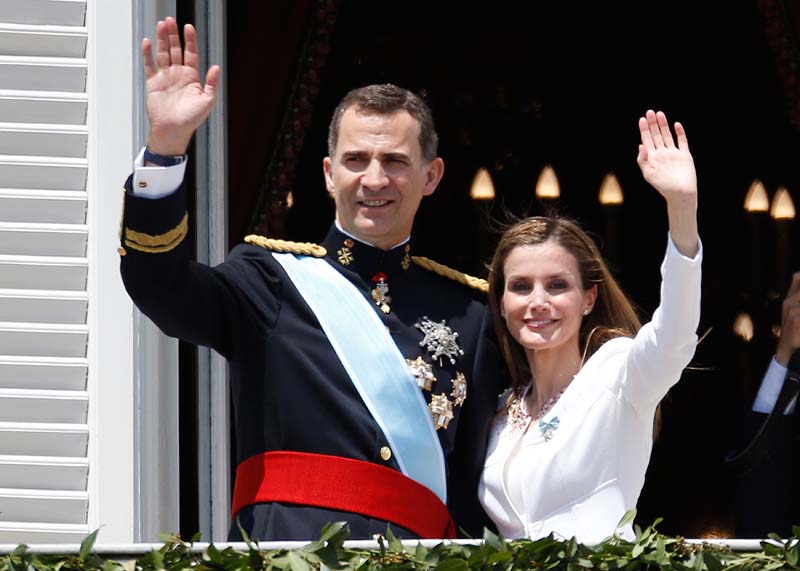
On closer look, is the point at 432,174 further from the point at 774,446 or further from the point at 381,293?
the point at 774,446

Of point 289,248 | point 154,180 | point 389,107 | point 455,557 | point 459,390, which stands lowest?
point 455,557

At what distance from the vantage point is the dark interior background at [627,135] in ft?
26.9

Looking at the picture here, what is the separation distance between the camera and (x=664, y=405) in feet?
27.1

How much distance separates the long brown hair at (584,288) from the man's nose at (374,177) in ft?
1.22

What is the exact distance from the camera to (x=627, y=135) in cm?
852

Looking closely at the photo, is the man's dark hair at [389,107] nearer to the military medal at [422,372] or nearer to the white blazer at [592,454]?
the military medal at [422,372]

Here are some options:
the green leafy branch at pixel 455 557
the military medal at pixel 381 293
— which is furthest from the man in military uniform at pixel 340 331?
the green leafy branch at pixel 455 557

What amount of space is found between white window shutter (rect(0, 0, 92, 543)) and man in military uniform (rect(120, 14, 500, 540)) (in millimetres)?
603

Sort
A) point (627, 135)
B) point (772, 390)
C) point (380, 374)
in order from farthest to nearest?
point (627, 135), point (772, 390), point (380, 374)

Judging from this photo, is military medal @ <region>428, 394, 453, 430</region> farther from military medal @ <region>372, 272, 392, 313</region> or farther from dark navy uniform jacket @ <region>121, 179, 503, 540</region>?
military medal @ <region>372, 272, 392, 313</region>

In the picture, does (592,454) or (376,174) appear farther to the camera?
(376,174)

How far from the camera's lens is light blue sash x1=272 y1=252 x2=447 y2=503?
476 cm

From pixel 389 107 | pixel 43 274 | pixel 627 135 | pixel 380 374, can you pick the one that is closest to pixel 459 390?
pixel 380 374

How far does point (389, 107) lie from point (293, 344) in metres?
0.62
